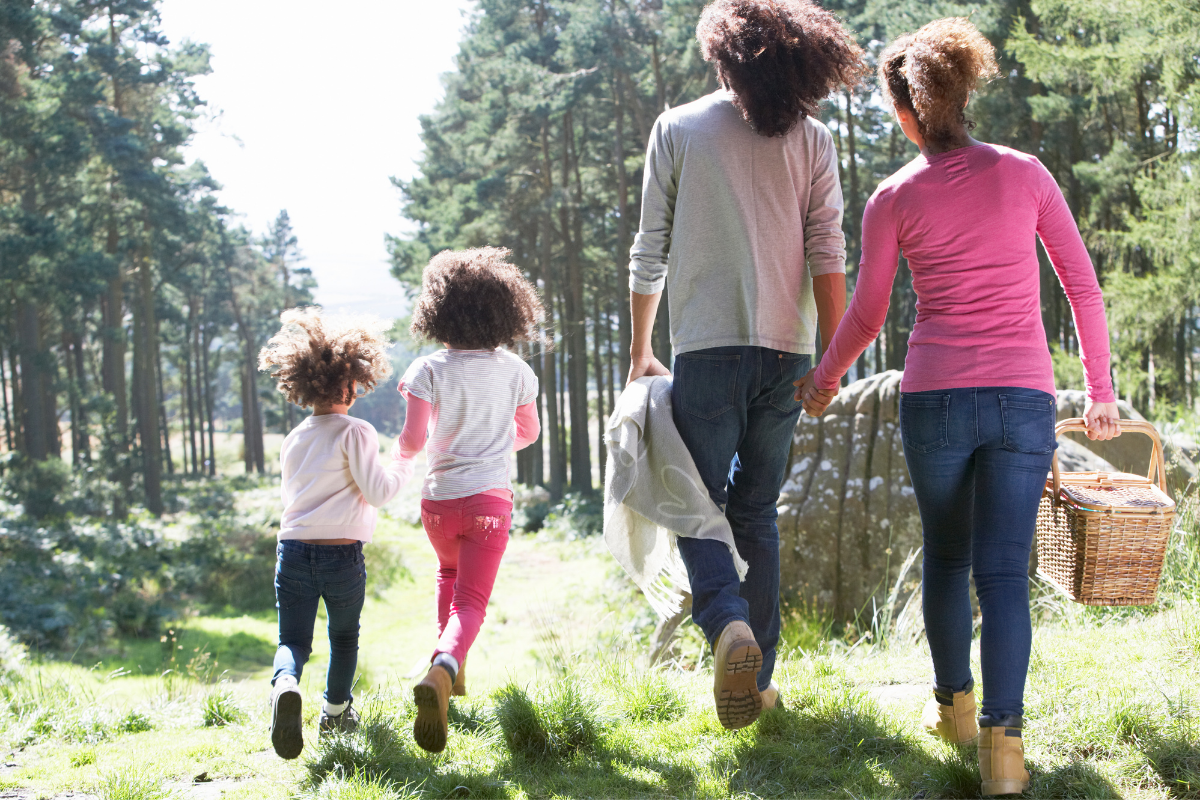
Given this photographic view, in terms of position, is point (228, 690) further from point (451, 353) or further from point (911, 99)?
point (911, 99)

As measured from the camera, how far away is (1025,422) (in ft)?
7.85

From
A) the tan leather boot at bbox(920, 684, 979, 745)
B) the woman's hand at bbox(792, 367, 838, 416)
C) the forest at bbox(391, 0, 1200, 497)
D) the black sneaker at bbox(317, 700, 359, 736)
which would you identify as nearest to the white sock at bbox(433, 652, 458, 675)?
the black sneaker at bbox(317, 700, 359, 736)

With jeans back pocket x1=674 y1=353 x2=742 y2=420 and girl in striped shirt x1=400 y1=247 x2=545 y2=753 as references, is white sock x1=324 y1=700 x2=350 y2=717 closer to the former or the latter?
girl in striped shirt x1=400 y1=247 x2=545 y2=753

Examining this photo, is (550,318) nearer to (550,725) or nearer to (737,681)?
(550,725)

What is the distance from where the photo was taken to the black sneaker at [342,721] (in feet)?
10.7

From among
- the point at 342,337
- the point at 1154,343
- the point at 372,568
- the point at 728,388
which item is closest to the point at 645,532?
the point at 728,388

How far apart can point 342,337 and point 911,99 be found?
2.32 m

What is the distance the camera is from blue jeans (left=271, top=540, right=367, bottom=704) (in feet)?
10.7

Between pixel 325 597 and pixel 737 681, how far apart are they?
5.63 feet

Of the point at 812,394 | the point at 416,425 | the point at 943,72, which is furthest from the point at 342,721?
the point at 943,72

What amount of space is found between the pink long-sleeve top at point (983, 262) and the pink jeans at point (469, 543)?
64.5 inches

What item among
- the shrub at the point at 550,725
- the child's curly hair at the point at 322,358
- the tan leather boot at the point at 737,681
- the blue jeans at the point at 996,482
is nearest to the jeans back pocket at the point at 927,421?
the blue jeans at the point at 996,482

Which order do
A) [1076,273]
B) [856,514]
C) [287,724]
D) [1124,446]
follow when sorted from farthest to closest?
[1124,446] < [856,514] < [287,724] < [1076,273]

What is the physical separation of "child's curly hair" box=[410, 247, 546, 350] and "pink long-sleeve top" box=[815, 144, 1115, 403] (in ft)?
5.04
